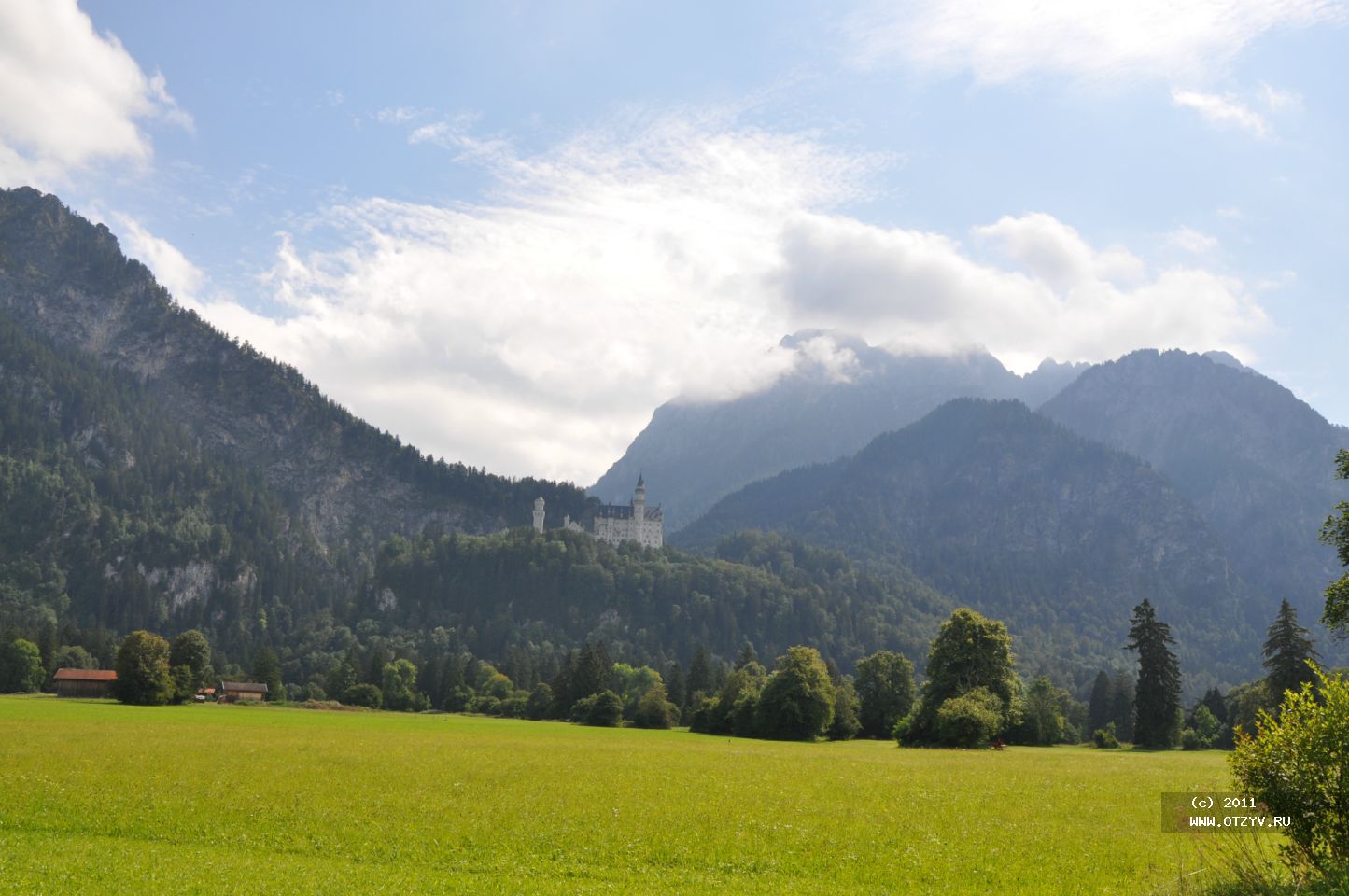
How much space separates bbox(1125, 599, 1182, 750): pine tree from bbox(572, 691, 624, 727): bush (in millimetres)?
57289

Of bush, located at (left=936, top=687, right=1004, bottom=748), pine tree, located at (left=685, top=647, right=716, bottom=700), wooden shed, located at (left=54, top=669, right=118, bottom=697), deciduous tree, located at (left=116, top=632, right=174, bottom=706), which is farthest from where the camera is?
pine tree, located at (left=685, top=647, right=716, bottom=700)

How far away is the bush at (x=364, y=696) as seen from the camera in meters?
144

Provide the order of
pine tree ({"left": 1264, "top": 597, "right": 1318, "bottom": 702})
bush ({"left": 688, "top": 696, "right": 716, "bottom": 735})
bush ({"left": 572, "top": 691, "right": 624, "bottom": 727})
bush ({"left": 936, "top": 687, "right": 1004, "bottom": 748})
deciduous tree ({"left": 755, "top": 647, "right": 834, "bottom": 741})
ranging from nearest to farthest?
bush ({"left": 936, "top": 687, "right": 1004, "bottom": 748}) < pine tree ({"left": 1264, "top": 597, "right": 1318, "bottom": 702}) < deciduous tree ({"left": 755, "top": 647, "right": 834, "bottom": 741}) < bush ({"left": 688, "top": 696, "right": 716, "bottom": 735}) < bush ({"left": 572, "top": 691, "right": 624, "bottom": 727})

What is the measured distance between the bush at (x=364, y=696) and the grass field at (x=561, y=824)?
94.7 m

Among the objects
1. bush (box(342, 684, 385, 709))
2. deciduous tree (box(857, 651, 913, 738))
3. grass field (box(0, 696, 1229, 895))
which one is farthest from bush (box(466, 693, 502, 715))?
grass field (box(0, 696, 1229, 895))

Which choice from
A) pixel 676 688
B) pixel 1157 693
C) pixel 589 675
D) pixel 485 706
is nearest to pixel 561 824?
pixel 1157 693

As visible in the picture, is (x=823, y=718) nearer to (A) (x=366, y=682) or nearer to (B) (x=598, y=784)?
(B) (x=598, y=784)

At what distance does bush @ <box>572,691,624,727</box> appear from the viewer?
118062 millimetres

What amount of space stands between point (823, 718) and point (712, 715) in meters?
15.3

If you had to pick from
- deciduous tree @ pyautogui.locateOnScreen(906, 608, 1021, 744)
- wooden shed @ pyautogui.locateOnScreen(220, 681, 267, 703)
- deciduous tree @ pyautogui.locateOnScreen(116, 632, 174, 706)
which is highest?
deciduous tree @ pyautogui.locateOnScreen(906, 608, 1021, 744)

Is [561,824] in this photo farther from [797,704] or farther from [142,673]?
[142,673]

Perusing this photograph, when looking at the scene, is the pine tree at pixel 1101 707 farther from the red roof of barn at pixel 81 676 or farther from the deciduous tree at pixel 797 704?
the red roof of barn at pixel 81 676

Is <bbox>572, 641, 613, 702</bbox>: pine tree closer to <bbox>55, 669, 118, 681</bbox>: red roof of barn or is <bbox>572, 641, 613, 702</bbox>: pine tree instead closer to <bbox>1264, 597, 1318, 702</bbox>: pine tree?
<bbox>55, 669, 118, 681</bbox>: red roof of barn

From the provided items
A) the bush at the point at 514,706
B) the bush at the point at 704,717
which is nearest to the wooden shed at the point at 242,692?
the bush at the point at 514,706
